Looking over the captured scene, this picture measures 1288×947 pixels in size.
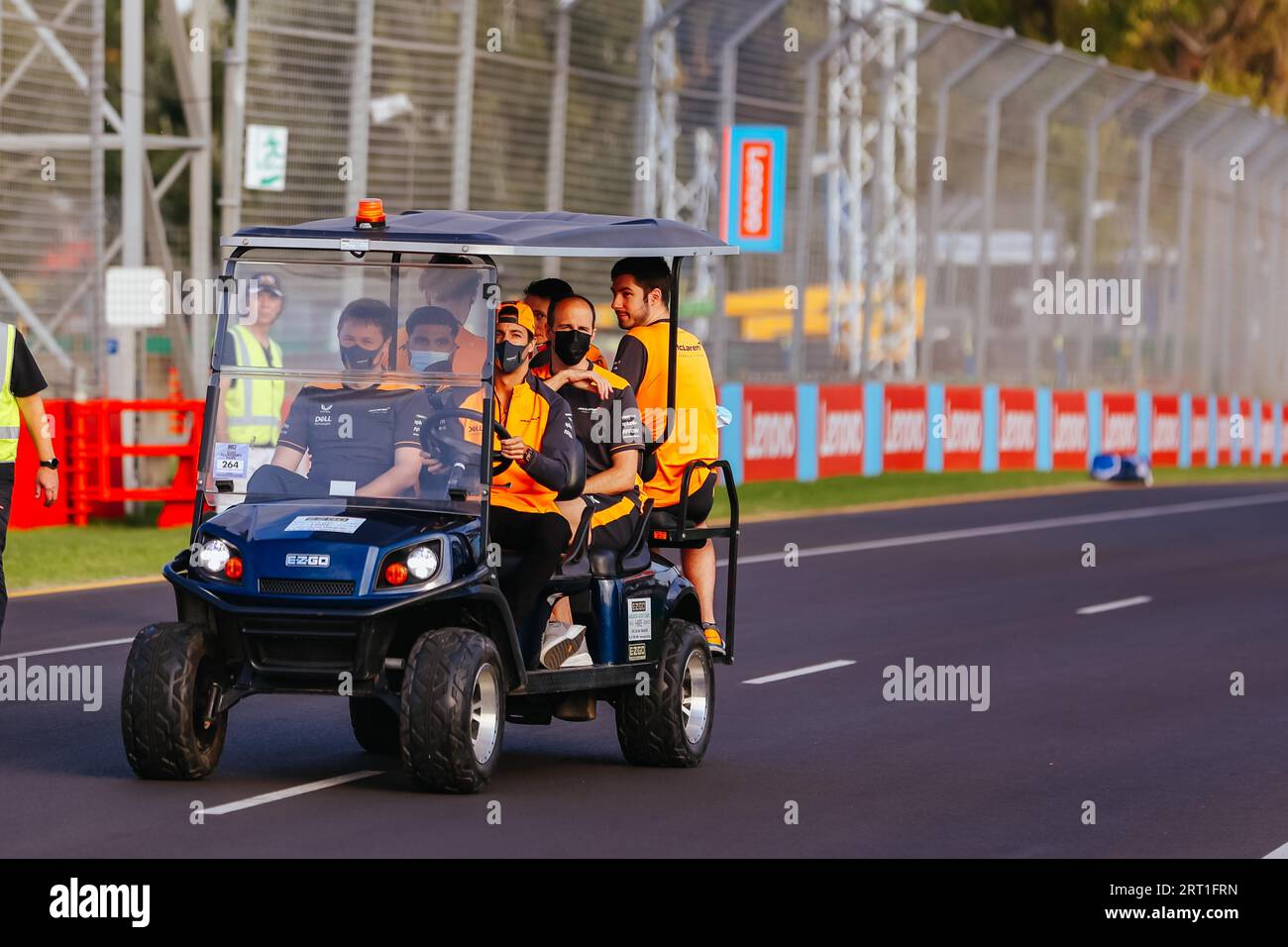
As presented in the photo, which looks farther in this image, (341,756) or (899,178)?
(899,178)

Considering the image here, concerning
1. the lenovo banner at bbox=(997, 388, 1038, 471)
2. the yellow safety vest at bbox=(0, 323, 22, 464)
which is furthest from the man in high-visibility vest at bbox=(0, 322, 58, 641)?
the lenovo banner at bbox=(997, 388, 1038, 471)

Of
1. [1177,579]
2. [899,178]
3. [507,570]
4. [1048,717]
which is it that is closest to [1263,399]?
[899,178]

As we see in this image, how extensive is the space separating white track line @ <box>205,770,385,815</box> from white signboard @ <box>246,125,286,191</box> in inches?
623

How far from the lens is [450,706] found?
8.90 metres

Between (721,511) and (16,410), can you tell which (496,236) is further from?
(721,511)

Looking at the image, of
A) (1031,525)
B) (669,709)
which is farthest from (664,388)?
(1031,525)

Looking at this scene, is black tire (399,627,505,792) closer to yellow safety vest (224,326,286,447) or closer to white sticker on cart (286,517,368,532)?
white sticker on cart (286,517,368,532)

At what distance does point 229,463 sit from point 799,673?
5151mm

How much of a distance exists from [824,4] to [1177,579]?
14.3 m

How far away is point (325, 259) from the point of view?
31.4 ft

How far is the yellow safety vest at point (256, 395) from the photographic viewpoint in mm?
9570

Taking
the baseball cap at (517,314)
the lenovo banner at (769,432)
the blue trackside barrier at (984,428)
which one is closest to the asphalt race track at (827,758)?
the baseball cap at (517,314)

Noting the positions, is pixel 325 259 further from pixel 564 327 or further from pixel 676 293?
pixel 676 293

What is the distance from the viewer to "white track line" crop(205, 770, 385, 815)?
29.3ft
